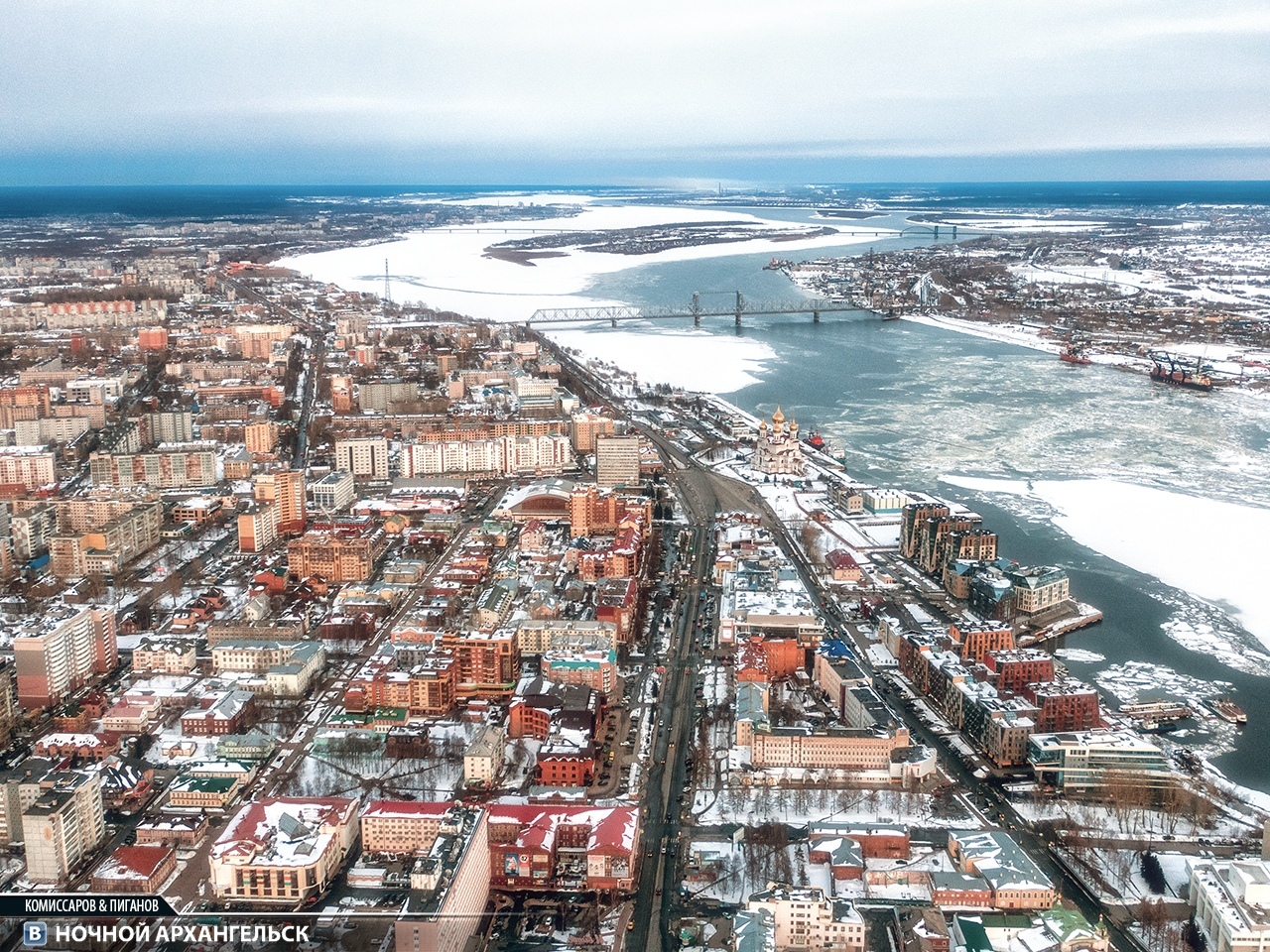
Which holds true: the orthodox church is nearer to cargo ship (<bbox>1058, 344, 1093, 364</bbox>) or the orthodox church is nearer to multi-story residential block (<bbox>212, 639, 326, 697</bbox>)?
multi-story residential block (<bbox>212, 639, 326, 697</bbox>)

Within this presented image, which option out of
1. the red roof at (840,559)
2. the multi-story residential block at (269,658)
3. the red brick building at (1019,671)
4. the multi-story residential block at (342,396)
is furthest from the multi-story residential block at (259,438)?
the red brick building at (1019,671)

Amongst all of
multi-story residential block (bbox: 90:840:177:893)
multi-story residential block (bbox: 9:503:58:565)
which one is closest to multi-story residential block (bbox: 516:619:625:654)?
multi-story residential block (bbox: 90:840:177:893)

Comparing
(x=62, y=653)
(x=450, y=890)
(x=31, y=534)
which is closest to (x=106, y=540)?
(x=31, y=534)

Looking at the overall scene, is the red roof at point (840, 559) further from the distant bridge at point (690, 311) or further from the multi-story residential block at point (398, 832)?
the distant bridge at point (690, 311)

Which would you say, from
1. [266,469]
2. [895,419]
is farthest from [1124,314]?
[266,469]

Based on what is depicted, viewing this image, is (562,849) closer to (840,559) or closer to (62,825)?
(62,825)

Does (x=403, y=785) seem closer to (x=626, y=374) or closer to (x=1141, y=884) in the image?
(x=1141, y=884)
